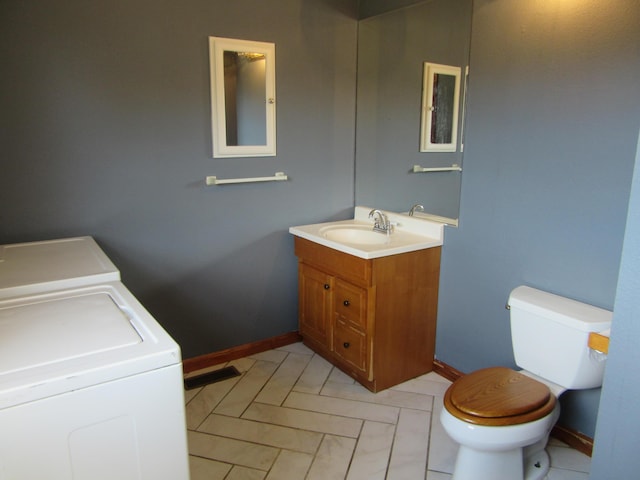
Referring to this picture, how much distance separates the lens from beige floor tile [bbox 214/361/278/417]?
245cm

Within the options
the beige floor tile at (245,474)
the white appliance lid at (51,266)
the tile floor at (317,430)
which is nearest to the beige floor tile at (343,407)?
the tile floor at (317,430)

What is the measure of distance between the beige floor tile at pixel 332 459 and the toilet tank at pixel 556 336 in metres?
0.83

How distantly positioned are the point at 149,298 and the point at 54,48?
1.26m

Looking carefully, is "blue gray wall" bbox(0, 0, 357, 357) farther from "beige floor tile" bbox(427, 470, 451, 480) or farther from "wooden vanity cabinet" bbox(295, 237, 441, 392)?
"beige floor tile" bbox(427, 470, 451, 480)

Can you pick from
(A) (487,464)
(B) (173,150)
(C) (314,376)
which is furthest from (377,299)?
(B) (173,150)

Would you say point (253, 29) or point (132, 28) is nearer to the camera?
point (132, 28)

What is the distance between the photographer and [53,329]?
1.35 metres

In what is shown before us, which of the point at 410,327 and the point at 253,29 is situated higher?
the point at 253,29

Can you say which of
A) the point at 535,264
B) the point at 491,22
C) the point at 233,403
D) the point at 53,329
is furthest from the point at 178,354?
the point at 491,22

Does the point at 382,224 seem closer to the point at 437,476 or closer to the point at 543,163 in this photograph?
the point at 543,163

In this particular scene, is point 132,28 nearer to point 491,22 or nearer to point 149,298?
point 149,298

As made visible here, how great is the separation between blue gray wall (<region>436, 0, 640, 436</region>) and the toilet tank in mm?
126

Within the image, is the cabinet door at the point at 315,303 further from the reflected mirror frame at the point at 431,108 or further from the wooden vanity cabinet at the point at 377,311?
the reflected mirror frame at the point at 431,108

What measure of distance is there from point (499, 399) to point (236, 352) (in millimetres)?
1612
